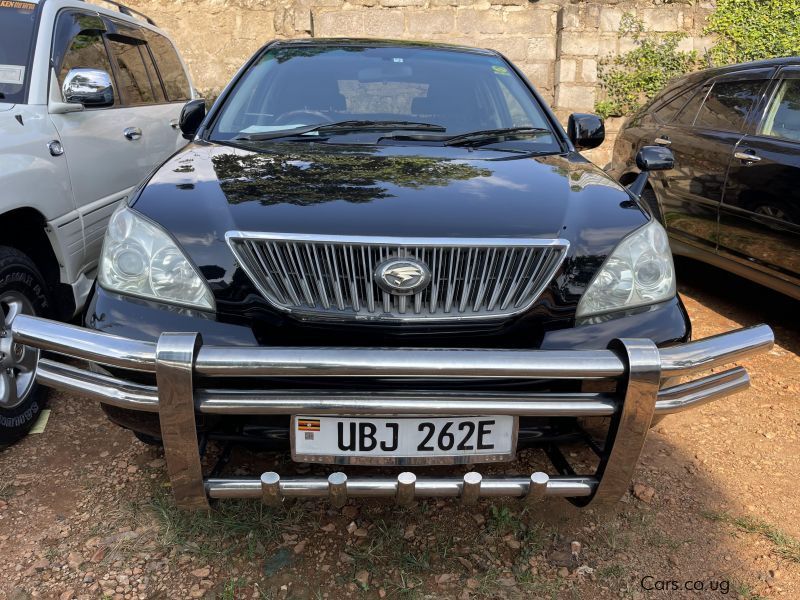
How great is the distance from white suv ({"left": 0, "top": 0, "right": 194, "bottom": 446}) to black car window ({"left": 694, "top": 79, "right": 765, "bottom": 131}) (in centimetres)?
391

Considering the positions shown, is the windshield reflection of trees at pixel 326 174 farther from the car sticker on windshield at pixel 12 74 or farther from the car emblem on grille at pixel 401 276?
the car sticker on windshield at pixel 12 74

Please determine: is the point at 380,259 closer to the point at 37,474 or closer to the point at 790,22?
the point at 37,474

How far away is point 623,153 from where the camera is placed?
5.34m

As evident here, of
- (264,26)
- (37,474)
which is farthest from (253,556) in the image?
(264,26)

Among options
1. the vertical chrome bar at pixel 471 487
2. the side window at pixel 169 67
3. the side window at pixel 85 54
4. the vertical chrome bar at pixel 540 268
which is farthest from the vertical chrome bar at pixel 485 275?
the side window at pixel 169 67

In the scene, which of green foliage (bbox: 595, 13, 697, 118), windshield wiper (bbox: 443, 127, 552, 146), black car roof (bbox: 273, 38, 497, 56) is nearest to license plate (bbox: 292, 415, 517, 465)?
windshield wiper (bbox: 443, 127, 552, 146)


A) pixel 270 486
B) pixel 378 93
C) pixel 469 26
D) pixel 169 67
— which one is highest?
pixel 469 26

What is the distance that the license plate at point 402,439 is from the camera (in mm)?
1651

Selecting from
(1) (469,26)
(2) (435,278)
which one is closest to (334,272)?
(2) (435,278)

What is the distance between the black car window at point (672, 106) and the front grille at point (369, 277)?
3903mm

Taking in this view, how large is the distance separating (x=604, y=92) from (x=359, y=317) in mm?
8330

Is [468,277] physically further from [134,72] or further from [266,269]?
[134,72]

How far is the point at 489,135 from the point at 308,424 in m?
1.62

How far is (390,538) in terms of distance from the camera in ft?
6.91
